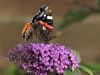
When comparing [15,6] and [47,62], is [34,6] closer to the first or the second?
[15,6]

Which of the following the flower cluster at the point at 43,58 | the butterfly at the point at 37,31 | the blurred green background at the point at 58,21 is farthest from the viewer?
the blurred green background at the point at 58,21

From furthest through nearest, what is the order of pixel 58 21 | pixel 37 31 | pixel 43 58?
1. pixel 58 21
2. pixel 37 31
3. pixel 43 58

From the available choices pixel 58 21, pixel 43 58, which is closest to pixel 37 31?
pixel 43 58

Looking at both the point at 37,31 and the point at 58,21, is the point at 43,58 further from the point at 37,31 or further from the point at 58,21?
the point at 58,21

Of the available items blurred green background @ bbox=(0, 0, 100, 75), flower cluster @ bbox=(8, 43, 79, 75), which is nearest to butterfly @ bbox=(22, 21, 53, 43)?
flower cluster @ bbox=(8, 43, 79, 75)

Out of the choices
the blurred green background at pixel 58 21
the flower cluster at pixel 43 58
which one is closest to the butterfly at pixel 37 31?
the flower cluster at pixel 43 58

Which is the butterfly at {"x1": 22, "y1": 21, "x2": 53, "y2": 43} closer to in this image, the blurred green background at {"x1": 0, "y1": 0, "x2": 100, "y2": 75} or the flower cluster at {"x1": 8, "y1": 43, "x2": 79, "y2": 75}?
the flower cluster at {"x1": 8, "y1": 43, "x2": 79, "y2": 75}

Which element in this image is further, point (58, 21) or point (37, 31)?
point (58, 21)

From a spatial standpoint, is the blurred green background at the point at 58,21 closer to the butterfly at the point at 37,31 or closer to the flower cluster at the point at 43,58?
the butterfly at the point at 37,31
